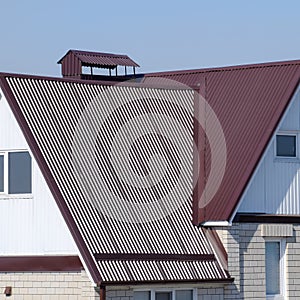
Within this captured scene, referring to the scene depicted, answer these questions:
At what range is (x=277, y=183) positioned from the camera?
29844mm

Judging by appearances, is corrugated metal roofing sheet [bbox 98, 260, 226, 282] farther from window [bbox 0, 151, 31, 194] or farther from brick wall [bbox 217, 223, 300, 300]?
window [bbox 0, 151, 31, 194]

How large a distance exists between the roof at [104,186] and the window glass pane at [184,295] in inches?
21.6

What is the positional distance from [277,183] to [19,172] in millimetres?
6293

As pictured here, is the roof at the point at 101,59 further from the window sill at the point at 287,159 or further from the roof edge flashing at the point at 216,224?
the roof edge flashing at the point at 216,224

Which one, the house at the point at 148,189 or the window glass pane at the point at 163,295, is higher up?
the house at the point at 148,189

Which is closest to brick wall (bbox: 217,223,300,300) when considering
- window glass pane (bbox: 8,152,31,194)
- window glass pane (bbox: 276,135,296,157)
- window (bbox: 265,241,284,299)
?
window (bbox: 265,241,284,299)

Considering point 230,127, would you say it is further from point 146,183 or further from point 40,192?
point 40,192

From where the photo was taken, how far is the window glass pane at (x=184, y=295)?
92.3 feet

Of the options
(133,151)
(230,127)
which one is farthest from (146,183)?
(230,127)

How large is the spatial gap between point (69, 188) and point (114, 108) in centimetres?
356

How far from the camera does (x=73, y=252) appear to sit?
26766 mm

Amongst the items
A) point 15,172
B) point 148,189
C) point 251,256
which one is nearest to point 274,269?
point 251,256

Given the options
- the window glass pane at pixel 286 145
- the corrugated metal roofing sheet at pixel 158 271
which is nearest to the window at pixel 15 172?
the corrugated metal roofing sheet at pixel 158 271

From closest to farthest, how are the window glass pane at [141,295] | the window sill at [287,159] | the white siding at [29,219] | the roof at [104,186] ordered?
the roof at [104,186]
the white siding at [29,219]
the window glass pane at [141,295]
the window sill at [287,159]
